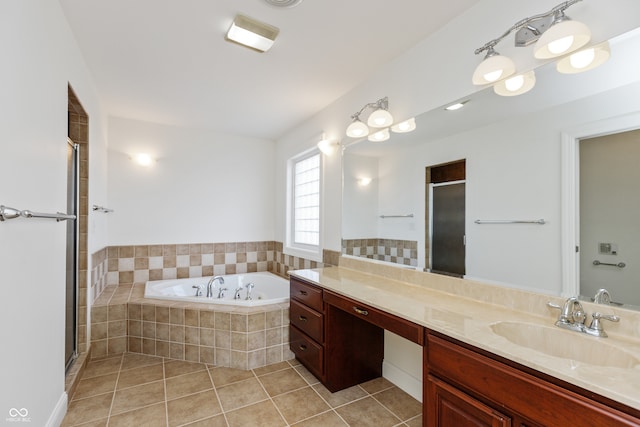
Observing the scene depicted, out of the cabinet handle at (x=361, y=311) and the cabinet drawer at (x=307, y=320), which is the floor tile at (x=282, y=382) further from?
the cabinet handle at (x=361, y=311)

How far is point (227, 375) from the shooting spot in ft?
7.72

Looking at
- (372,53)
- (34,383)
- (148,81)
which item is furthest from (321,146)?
(34,383)

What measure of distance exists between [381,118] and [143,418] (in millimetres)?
2476

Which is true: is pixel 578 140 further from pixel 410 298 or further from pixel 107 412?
pixel 107 412

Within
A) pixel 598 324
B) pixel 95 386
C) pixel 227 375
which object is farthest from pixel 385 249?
pixel 95 386

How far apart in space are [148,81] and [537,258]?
9.79 ft

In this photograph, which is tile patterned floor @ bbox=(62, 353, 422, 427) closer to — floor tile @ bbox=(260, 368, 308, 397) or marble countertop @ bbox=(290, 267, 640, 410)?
floor tile @ bbox=(260, 368, 308, 397)

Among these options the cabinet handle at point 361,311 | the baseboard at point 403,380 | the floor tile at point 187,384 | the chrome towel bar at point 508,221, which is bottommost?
the floor tile at point 187,384

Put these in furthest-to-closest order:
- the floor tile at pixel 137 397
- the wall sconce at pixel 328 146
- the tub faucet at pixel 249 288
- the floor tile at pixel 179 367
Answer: the tub faucet at pixel 249 288 < the wall sconce at pixel 328 146 < the floor tile at pixel 179 367 < the floor tile at pixel 137 397

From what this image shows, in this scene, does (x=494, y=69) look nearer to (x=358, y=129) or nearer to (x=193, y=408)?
(x=358, y=129)

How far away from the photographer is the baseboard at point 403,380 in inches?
80.7

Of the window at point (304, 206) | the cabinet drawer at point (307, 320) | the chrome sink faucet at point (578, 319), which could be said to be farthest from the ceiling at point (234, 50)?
the cabinet drawer at point (307, 320)

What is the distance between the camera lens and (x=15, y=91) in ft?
3.75

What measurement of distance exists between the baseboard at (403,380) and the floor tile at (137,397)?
1.60 m
